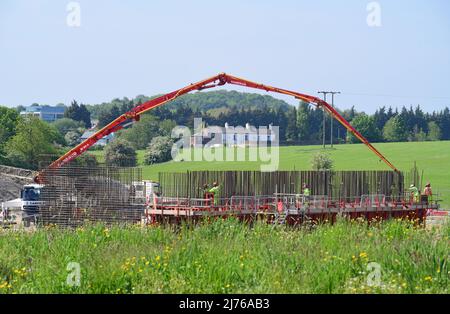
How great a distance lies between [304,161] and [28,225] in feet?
191

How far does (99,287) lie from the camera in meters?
15.3

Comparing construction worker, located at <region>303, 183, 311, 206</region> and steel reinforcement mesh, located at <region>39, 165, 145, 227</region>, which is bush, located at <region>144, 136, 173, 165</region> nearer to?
construction worker, located at <region>303, 183, 311, 206</region>

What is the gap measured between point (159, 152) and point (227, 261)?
68248 mm

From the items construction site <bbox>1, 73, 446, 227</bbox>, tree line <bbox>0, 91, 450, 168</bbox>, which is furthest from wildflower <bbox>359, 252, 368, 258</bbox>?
tree line <bbox>0, 91, 450, 168</bbox>

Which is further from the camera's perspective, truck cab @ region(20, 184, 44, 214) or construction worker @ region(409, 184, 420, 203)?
construction worker @ region(409, 184, 420, 203)

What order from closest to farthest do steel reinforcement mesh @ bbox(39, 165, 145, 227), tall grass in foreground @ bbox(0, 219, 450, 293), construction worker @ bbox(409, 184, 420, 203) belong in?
1. tall grass in foreground @ bbox(0, 219, 450, 293)
2. steel reinforcement mesh @ bbox(39, 165, 145, 227)
3. construction worker @ bbox(409, 184, 420, 203)

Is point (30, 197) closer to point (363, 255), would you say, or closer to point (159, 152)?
point (363, 255)

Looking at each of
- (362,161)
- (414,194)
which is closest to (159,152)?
(362,161)

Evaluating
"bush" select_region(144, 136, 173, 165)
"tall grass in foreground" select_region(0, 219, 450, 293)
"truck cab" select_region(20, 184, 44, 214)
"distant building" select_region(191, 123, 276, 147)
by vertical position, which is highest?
"distant building" select_region(191, 123, 276, 147)

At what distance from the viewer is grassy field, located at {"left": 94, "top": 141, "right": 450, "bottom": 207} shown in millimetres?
76312

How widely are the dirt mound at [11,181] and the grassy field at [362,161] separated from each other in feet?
58.8

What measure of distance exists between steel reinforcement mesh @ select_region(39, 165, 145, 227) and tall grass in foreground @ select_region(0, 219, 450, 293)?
5900 millimetres

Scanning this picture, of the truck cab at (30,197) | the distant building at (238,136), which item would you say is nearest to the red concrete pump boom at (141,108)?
the truck cab at (30,197)
